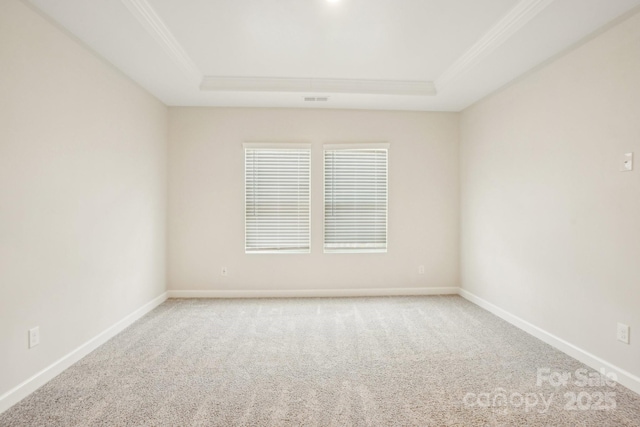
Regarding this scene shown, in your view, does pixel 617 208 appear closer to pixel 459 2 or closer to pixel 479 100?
pixel 459 2

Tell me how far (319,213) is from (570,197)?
8.99 feet

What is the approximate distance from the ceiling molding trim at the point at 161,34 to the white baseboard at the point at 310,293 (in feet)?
8.83

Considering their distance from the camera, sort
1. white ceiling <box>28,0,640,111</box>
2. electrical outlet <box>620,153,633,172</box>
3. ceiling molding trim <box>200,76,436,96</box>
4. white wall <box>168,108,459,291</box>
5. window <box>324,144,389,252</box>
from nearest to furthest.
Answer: electrical outlet <box>620,153,633,172</box>
white ceiling <box>28,0,640,111</box>
ceiling molding trim <box>200,76,436,96</box>
white wall <box>168,108,459,291</box>
window <box>324,144,389,252</box>

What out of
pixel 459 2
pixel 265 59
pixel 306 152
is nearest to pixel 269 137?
pixel 306 152

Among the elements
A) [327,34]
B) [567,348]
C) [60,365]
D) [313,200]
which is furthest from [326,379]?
[327,34]

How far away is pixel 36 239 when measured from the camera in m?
2.21

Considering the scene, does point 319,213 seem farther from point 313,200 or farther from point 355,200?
point 355,200

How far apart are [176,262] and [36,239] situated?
216cm

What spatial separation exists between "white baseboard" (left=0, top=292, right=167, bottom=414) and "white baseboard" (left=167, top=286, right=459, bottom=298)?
2.54 feet

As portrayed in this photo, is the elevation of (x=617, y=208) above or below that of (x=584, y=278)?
above

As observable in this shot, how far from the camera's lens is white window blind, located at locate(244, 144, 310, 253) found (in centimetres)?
438

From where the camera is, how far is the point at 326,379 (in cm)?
228

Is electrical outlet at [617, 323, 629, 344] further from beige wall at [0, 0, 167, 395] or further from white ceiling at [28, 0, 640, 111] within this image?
beige wall at [0, 0, 167, 395]

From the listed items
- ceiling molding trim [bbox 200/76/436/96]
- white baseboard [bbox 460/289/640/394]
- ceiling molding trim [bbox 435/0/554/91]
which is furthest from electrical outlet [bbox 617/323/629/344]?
ceiling molding trim [bbox 200/76/436/96]
